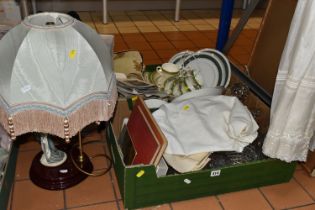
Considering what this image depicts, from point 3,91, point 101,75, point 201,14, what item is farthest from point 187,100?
point 201,14

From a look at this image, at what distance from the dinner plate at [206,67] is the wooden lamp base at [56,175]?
76cm

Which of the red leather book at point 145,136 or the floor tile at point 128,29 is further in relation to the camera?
the floor tile at point 128,29

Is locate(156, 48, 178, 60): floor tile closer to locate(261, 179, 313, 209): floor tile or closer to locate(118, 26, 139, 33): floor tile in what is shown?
locate(118, 26, 139, 33): floor tile

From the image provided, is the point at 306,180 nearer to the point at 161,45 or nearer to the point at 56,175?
the point at 56,175

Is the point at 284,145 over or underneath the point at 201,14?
over

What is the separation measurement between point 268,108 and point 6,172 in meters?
1.08

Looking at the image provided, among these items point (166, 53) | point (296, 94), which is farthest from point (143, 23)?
point (296, 94)

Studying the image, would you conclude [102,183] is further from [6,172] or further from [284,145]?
[284,145]

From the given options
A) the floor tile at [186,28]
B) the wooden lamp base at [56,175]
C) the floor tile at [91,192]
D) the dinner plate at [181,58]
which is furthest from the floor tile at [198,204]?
the floor tile at [186,28]

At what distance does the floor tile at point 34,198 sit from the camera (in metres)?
1.25

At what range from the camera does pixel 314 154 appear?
1.44 metres

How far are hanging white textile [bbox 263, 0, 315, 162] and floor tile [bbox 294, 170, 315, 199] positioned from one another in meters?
0.25

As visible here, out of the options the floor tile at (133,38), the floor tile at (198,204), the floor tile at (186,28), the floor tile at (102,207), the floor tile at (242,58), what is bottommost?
the floor tile at (102,207)

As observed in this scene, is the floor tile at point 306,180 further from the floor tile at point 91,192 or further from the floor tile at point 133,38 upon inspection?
the floor tile at point 133,38
